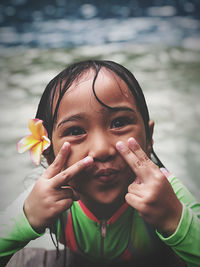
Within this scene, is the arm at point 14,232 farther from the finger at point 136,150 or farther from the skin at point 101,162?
the finger at point 136,150

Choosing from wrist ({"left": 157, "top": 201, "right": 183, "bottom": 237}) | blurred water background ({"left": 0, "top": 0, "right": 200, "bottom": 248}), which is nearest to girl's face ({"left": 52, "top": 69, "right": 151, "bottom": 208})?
wrist ({"left": 157, "top": 201, "right": 183, "bottom": 237})

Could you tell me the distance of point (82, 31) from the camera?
6.20m

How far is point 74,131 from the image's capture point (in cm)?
101

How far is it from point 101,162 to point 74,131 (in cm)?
15

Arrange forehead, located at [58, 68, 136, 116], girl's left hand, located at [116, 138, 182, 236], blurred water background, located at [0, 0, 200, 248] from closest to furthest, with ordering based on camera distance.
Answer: girl's left hand, located at [116, 138, 182, 236] < forehead, located at [58, 68, 136, 116] < blurred water background, located at [0, 0, 200, 248]

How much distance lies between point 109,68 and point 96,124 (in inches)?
10.2

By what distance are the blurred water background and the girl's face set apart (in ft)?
3.65

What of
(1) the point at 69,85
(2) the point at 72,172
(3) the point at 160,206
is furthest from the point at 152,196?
(1) the point at 69,85

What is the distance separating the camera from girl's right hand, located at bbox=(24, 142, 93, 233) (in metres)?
0.93

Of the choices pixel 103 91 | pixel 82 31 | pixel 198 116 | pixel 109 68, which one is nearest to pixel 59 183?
pixel 103 91

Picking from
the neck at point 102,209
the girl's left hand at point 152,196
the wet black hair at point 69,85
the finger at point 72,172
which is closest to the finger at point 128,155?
the girl's left hand at point 152,196

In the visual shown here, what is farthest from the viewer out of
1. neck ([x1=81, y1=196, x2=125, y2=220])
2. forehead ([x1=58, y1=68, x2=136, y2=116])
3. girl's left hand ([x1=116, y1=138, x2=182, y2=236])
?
neck ([x1=81, y1=196, x2=125, y2=220])

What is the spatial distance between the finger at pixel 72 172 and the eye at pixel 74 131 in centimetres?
11

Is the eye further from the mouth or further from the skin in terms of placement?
the mouth
